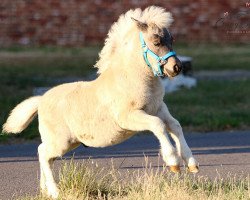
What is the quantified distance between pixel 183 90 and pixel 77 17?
10.8 metres

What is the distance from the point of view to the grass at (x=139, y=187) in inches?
379

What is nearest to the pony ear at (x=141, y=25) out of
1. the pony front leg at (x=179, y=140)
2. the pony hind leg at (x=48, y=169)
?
the pony front leg at (x=179, y=140)

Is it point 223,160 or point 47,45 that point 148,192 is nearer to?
point 223,160

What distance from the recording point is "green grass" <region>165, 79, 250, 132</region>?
18056mm

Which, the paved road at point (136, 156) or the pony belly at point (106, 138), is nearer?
the pony belly at point (106, 138)

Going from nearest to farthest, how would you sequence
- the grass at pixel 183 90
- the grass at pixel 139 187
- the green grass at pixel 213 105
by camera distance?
the grass at pixel 139 187, the green grass at pixel 213 105, the grass at pixel 183 90

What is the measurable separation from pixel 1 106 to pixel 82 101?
31.1ft

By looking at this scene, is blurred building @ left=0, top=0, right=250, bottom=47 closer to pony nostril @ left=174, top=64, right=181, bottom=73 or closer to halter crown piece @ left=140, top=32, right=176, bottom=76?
halter crown piece @ left=140, top=32, right=176, bottom=76

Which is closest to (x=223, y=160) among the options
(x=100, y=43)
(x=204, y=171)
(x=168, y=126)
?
(x=204, y=171)

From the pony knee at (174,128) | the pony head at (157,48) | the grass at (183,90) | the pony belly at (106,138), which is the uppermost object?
the pony head at (157,48)

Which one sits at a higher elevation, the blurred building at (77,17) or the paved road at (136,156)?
the blurred building at (77,17)

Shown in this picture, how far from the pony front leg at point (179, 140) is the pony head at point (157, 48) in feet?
1.39

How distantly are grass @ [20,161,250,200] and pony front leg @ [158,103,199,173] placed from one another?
1.30 feet

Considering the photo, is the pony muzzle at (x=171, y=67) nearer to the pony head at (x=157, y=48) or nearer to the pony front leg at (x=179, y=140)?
the pony head at (x=157, y=48)
